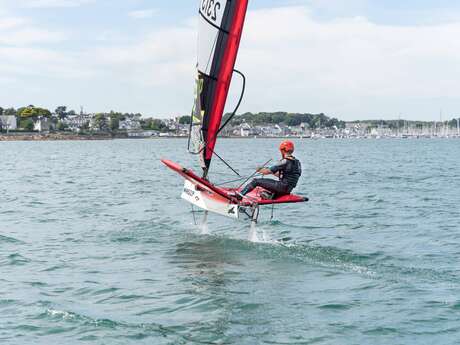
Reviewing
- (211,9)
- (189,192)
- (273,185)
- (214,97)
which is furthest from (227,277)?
(211,9)

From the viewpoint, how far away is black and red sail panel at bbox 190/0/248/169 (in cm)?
1446

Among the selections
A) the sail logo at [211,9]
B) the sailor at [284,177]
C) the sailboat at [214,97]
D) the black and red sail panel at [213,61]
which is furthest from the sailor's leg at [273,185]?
the sail logo at [211,9]

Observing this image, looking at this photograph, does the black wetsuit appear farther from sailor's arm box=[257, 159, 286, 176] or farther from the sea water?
the sea water

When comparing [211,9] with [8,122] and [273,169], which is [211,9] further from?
[8,122]

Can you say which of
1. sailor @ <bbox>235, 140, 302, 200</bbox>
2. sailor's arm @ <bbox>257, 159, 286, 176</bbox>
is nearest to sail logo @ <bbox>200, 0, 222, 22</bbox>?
sailor @ <bbox>235, 140, 302, 200</bbox>

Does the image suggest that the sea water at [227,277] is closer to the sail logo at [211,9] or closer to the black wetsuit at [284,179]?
the black wetsuit at [284,179]

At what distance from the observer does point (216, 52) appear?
14680mm

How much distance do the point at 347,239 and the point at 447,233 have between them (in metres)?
2.80

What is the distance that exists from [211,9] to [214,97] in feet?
6.05

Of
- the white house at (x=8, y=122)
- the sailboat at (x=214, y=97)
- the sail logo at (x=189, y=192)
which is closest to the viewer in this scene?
the sailboat at (x=214, y=97)

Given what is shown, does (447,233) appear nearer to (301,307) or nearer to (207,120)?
(207,120)

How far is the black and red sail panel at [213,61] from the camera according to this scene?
14.5 meters

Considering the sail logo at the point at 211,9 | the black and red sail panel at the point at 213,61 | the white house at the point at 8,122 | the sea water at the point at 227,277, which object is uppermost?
the sail logo at the point at 211,9

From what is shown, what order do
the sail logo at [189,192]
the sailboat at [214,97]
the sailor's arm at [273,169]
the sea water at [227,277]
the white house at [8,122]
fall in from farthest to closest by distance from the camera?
1. the white house at [8,122]
2. the sail logo at [189,192]
3. the sailboat at [214,97]
4. the sailor's arm at [273,169]
5. the sea water at [227,277]
